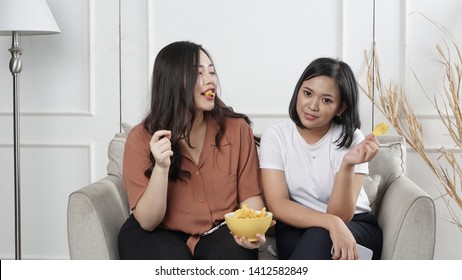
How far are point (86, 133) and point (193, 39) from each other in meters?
0.66

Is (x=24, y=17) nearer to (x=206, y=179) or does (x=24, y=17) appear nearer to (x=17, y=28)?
(x=17, y=28)

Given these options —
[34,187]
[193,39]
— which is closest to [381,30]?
[193,39]

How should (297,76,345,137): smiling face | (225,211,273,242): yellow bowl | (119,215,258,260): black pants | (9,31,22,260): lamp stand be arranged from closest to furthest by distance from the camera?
1. (225,211,273,242): yellow bowl
2. (119,215,258,260): black pants
3. (297,76,345,137): smiling face
4. (9,31,22,260): lamp stand

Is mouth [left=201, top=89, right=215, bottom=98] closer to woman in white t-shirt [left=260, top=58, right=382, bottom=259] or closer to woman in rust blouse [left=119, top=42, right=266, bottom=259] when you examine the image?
woman in rust blouse [left=119, top=42, right=266, bottom=259]

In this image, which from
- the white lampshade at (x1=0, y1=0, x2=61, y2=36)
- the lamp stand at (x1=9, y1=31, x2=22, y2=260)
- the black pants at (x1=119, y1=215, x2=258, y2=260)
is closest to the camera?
the black pants at (x1=119, y1=215, x2=258, y2=260)

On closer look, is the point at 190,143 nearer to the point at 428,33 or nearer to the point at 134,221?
the point at 134,221

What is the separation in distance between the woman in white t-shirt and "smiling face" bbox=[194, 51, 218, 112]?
0.22 meters

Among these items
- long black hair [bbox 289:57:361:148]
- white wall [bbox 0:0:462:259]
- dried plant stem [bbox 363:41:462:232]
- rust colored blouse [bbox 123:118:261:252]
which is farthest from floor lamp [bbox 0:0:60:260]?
dried plant stem [bbox 363:41:462:232]

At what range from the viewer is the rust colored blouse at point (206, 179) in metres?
2.13

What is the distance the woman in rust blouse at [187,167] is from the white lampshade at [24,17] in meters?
0.94

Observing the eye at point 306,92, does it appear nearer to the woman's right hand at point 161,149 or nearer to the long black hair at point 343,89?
the long black hair at point 343,89

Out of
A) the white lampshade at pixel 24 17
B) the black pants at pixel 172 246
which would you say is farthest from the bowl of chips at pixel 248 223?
the white lampshade at pixel 24 17

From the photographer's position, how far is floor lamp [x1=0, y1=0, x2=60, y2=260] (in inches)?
114

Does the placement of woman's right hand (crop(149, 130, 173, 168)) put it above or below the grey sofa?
above
